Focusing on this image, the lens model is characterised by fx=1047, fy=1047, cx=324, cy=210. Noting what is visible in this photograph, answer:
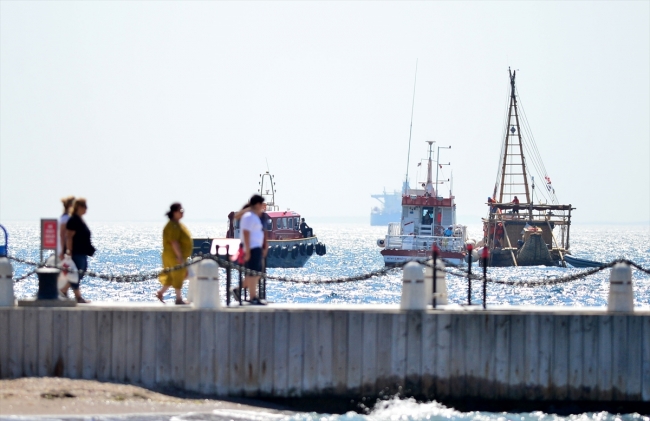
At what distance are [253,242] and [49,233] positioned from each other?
2811mm

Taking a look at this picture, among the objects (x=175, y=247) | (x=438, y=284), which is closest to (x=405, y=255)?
(x=438, y=284)

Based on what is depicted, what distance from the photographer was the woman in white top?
47.9 ft

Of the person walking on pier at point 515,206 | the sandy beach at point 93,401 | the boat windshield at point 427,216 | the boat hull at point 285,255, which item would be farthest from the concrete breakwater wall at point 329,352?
the person walking on pier at point 515,206

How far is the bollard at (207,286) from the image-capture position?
45.3 ft

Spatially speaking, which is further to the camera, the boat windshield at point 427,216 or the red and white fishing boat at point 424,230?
the boat windshield at point 427,216

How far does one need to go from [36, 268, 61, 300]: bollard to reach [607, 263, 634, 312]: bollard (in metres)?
7.50

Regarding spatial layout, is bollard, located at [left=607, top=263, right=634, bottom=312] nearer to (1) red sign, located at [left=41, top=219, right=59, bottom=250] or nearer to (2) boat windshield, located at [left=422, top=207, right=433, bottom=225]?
(1) red sign, located at [left=41, top=219, right=59, bottom=250]

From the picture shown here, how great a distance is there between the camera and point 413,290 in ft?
45.6

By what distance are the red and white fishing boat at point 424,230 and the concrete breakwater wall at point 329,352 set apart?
2144 inches

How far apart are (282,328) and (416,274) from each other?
192 centimetres

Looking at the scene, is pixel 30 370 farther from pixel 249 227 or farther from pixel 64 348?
pixel 249 227

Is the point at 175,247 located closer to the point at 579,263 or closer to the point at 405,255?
the point at 405,255

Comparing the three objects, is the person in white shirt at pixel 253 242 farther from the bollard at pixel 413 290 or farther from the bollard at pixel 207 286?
the bollard at pixel 413 290

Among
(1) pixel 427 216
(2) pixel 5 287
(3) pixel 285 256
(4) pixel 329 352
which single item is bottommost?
(3) pixel 285 256
